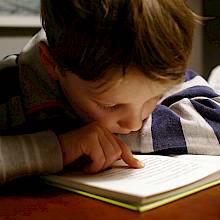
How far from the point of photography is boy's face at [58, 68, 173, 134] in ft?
1.97

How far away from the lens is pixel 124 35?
58 cm

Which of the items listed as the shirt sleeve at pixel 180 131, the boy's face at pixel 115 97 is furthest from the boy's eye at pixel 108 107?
the shirt sleeve at pixel 180 131

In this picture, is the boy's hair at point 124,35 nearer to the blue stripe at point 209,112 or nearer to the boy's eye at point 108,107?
the boy's eye at point 108,107

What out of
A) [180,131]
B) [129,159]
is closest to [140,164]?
[129,159]

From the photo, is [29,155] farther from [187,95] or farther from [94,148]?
[187,95]

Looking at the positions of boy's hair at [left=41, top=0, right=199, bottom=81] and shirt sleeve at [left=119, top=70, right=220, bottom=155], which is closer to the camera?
boy's hair at [left=41, top=0, right=199, bottom=81]

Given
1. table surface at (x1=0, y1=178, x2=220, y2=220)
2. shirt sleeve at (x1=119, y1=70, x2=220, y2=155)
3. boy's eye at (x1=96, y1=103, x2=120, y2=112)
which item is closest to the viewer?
table surface at (x1=0, y1=178, x2=220, y2=220)

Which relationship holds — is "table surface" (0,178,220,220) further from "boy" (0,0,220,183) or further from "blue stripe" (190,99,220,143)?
"blue stripe" (190,99,220,143)

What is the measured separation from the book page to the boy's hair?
0.12 metres

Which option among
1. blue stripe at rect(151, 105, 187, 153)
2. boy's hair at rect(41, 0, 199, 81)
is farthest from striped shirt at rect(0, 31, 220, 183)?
boy's hair at rect(41, 0, 199, 81)

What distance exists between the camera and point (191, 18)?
0.62 meters

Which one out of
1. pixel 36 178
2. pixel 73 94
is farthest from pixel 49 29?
pixel 36 178

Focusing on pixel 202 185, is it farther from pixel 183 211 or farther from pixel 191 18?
pixel 191 18

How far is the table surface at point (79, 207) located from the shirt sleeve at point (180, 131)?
0.15 m
